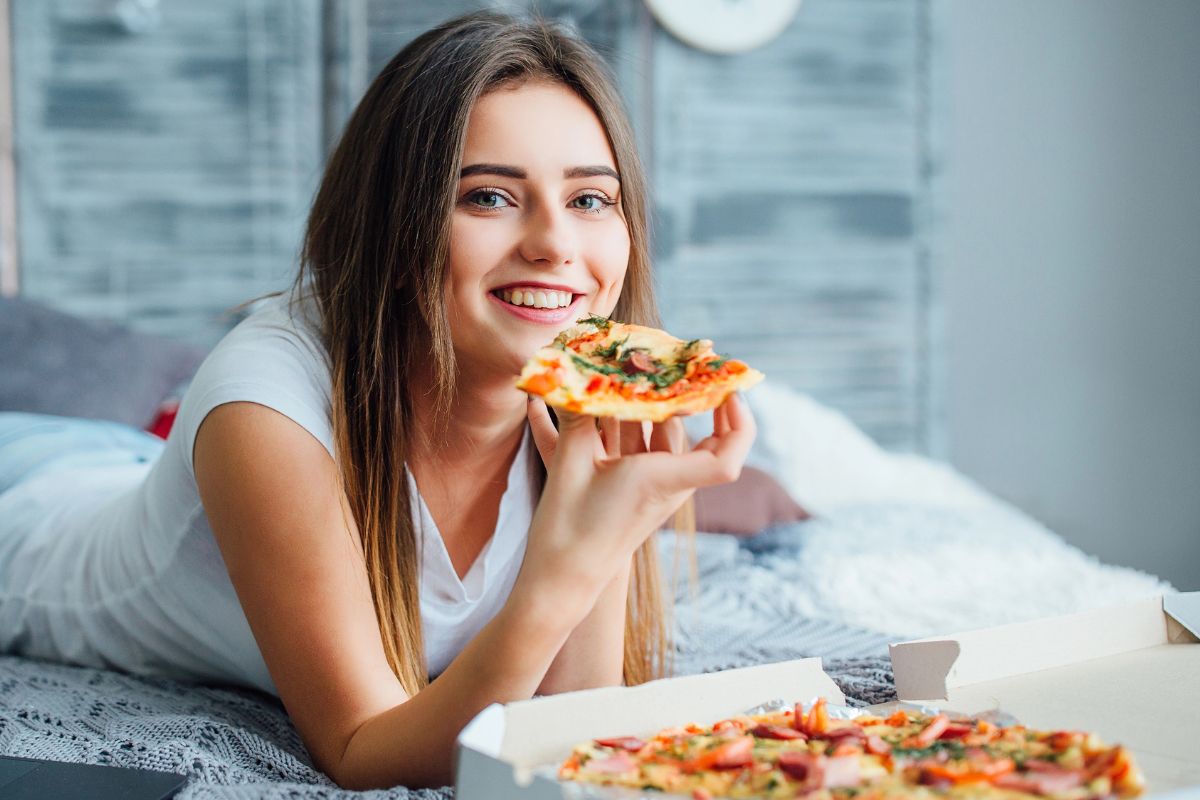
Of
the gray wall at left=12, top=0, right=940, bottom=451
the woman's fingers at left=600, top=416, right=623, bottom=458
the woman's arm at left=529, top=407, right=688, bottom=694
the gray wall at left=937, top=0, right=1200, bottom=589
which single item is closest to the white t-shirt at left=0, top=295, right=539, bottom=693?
the woman's arm at left=529, top=407, right=688, bottom=694

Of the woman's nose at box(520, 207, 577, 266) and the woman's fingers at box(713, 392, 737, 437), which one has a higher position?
the woman's nose at box(520, 207, 577, 266)

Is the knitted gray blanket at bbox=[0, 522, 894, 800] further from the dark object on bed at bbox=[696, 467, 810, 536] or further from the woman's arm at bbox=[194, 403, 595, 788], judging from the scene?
the dark object on bed at bbox=[696, 467, 810, 536]

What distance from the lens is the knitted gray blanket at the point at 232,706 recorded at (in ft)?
3.47

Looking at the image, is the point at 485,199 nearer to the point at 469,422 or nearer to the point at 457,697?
the point at 469,422

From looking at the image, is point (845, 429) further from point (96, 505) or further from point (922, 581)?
point (96, 505)

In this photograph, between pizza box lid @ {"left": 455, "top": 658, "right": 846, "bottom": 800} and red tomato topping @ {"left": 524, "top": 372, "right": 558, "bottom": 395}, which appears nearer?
pizza box lid @ {"left": 455, "top": 658, "right": 846, "bottom": 800}

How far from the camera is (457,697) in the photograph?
99 cm

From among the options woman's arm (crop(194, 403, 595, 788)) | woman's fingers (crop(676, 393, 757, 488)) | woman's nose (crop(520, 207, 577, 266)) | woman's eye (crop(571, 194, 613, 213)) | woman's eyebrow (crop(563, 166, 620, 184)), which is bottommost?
woman's arm (crop(194, 403, 595, 788))

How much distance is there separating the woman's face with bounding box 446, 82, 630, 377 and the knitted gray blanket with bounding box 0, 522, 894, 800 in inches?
20.0

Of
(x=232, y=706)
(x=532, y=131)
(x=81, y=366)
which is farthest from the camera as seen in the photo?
(x=81, y=366)

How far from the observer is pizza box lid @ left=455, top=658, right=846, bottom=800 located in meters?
0.68

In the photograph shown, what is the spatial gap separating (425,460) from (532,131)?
45 cm

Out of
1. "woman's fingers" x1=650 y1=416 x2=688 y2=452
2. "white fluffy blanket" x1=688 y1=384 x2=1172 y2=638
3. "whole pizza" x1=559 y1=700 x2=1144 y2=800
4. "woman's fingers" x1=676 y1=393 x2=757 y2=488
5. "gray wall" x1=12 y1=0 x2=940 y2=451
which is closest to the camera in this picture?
"whole pizza" x1=559 y1=700 x2=1144 y2=800

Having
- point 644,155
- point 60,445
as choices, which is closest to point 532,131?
point 60,445
